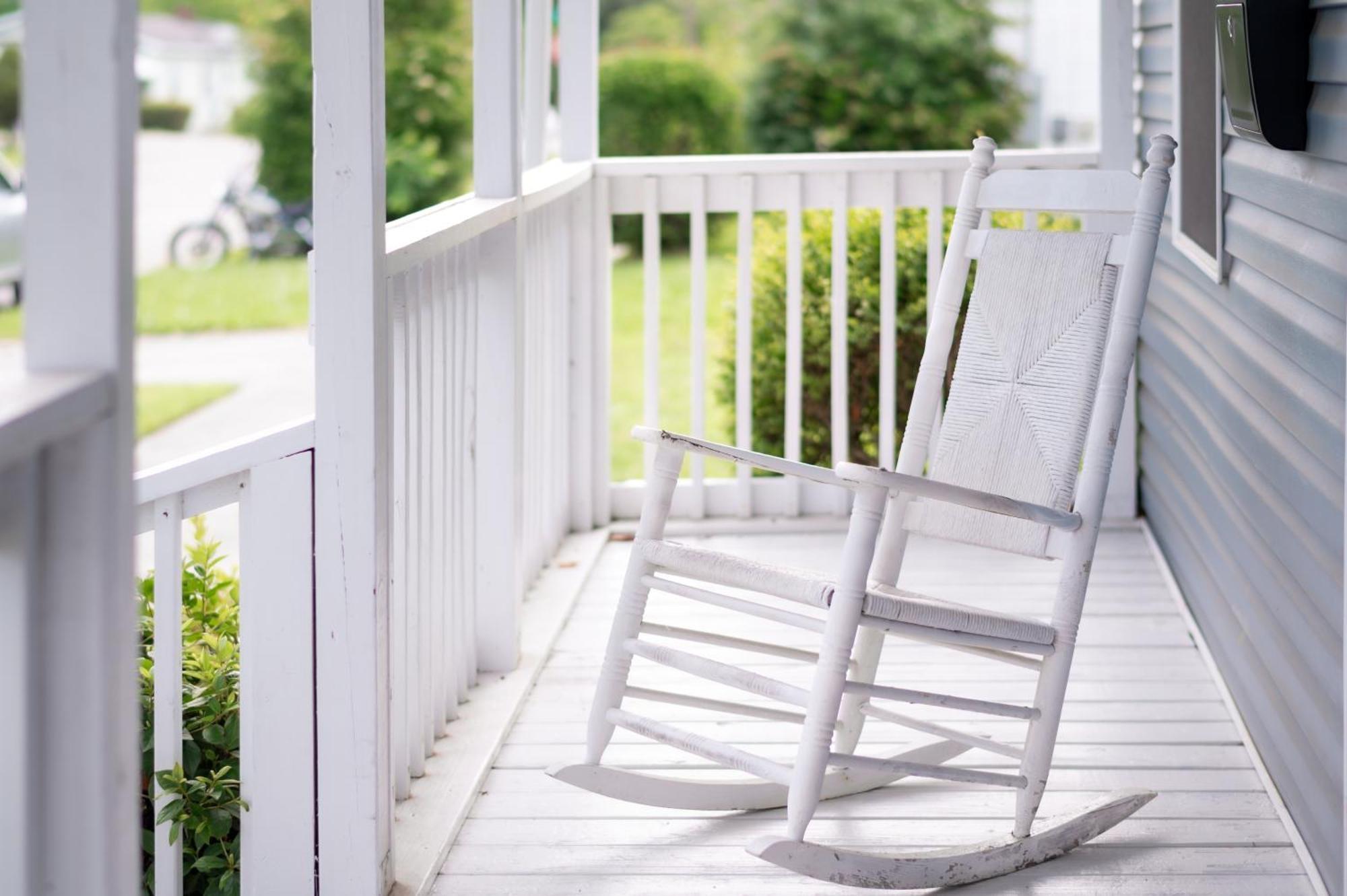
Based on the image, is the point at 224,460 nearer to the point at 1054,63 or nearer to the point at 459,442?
the point at 459,442

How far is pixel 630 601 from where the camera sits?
2607 millimetres

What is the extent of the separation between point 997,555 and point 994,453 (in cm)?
183

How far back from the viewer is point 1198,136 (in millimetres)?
3383

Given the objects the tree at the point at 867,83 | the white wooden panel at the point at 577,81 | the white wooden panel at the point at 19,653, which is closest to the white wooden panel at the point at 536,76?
the white wooden panel at the point at 577,81

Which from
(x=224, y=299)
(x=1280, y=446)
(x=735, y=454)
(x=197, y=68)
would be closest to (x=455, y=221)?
(x=735, y=454)

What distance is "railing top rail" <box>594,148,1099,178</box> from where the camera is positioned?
460 centimetres

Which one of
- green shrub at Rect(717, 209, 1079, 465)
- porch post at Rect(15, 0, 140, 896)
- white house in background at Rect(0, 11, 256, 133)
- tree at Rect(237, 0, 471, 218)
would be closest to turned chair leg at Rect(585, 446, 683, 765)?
porch post at Rect(15, 0, 140, 896)

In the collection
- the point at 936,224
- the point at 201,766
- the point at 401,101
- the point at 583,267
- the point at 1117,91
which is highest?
the point at 401,101

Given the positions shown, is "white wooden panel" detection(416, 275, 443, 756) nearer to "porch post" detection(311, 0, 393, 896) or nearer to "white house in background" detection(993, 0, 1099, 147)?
"porch post" detection(311, 0, 393, 896)

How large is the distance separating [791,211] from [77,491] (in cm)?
347

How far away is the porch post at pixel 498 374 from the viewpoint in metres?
3.32

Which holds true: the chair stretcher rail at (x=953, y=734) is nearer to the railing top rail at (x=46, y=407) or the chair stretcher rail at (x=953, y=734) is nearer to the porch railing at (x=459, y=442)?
the porch railing at (x=459, y=442)

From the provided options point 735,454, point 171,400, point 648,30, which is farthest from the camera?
point 648,30

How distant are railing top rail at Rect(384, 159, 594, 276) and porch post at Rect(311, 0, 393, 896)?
0.12 meters
